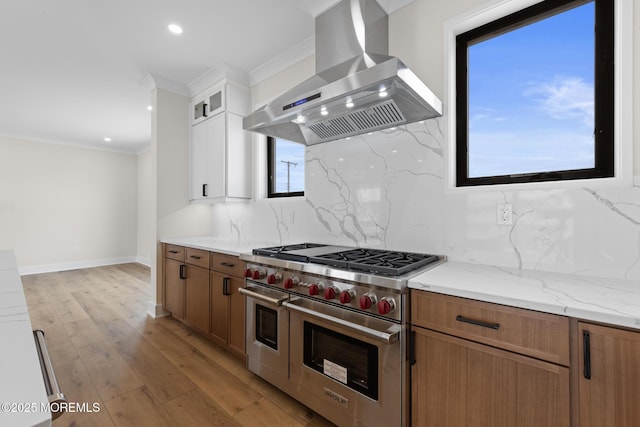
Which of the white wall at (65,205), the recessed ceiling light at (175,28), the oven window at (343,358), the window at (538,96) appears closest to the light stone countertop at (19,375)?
the oven window at (343,358)

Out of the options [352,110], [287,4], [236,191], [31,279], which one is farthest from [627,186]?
[31,279]

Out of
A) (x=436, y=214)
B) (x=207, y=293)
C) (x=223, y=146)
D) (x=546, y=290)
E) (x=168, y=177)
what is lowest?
(x=207, y=293)

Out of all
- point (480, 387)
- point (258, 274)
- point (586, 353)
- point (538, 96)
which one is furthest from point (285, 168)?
point (586, 353)

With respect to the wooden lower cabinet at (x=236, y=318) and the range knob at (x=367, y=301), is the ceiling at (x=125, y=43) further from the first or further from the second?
the wooden lower cabinet at (x=236, y=318)

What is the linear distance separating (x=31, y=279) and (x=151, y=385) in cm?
489

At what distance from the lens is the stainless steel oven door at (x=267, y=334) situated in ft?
5.93

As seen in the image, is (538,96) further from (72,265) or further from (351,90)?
(72,265)

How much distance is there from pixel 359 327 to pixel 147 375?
1.73 meters

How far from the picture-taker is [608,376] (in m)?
0.92

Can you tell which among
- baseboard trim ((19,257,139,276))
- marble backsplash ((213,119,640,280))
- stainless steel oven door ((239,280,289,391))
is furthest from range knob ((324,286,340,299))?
baseboard trim ((19,257,139,276))

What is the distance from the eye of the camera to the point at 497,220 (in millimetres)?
1623

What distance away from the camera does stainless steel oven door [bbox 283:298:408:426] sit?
1.33m

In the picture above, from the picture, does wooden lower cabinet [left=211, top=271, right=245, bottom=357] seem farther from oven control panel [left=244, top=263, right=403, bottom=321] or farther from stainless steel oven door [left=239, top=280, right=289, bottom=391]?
oven control panel [left=244, top=263, right=403, bottom=321]

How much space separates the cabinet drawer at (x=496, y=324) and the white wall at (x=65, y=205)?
23.3 feet
